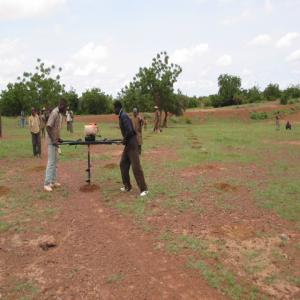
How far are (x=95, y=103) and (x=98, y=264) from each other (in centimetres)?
6348

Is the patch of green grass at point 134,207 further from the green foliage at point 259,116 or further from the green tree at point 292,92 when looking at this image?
the green tree at point 292,92

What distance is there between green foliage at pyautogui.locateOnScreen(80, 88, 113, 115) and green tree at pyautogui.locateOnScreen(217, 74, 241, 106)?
18.7 m

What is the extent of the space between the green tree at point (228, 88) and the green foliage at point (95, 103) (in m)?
18.7

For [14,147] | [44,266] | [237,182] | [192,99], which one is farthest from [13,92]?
[44,266]

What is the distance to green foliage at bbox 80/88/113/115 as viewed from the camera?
221 ft

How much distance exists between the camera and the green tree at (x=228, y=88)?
7031 cm

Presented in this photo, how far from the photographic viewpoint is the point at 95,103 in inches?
2662

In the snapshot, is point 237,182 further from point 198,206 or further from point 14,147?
point 14,147

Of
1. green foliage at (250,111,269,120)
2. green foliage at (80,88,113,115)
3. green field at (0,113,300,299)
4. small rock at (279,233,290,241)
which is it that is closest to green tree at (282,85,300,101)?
green foliage at (250,111,269,120)

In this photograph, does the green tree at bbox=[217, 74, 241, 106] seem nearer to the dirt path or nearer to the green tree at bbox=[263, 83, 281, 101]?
the green tree at bbox=[263, 83, 281, 101]

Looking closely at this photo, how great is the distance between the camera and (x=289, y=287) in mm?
4801

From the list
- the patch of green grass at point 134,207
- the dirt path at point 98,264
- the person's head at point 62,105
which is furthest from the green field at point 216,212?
the person's head at point 62,105

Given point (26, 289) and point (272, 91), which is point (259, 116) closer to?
point (272, 91)

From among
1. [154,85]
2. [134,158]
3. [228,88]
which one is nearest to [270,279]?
[134,158]
